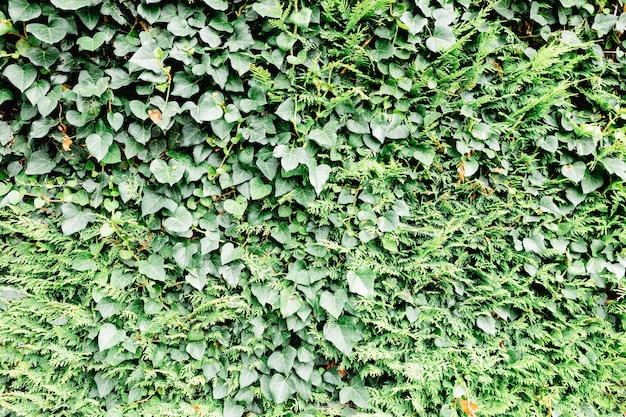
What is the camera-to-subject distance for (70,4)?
1605mm

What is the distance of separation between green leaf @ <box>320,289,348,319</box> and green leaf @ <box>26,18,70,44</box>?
180 centimetres

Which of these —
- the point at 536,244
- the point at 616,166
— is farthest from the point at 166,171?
the point at 616,166

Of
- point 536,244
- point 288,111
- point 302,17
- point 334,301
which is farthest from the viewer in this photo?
point 536,244

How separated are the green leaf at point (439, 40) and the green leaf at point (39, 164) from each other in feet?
6.78

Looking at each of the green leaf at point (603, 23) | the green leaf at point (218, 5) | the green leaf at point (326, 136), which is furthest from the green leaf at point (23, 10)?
the green leaf at point (603, 23)

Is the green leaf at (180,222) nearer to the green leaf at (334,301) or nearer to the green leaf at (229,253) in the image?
the green leaf at (229,253)

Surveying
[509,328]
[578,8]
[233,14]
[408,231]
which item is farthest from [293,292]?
[578,8]

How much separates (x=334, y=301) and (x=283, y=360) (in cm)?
44

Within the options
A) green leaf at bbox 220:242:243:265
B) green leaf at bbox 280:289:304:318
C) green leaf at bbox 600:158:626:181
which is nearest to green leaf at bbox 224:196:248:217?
green leaf at bbox 220:242:243:265

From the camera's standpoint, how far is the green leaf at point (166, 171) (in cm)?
177

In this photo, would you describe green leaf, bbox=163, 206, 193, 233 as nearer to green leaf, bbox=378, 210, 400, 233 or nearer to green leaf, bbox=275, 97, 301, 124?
green leaf, bbox=275, 97, 301, 124

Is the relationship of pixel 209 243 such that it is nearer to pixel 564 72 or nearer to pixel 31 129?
pixel 31 129

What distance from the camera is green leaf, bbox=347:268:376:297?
1.90 meters

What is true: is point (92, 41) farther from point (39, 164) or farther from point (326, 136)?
point (326, 136)
